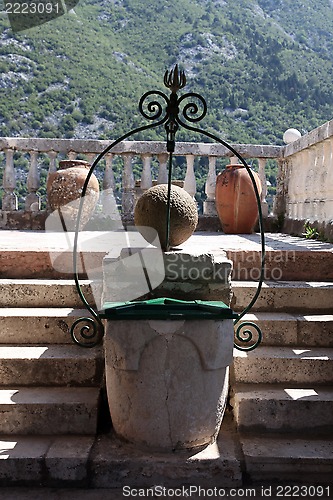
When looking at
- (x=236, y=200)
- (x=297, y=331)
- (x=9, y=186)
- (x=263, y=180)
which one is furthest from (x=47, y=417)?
(x=263, y=180)

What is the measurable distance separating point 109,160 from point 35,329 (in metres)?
4.14

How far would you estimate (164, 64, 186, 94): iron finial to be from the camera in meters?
2.55

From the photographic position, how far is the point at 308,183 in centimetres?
591

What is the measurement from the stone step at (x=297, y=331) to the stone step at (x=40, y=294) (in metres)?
1.03

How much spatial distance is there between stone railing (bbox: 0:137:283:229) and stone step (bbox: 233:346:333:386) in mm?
4193

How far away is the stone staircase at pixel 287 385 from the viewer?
2537 mm

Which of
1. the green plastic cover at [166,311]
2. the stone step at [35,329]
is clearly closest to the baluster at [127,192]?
the stone step at [35,329]

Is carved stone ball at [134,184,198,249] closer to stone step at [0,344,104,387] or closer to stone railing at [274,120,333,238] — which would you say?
stone step at [0,344,104,387]

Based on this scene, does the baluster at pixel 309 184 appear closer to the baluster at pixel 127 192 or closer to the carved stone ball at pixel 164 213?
the baluster at pixel 127 192

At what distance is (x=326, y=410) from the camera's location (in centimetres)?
280

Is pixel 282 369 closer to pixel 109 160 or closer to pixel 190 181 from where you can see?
pixel 190 181

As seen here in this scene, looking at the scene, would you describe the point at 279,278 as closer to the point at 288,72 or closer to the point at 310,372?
the point at 310,372

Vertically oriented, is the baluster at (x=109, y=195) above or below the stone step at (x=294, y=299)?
above

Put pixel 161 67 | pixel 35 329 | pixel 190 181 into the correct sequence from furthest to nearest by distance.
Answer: pixel 161 67
pixel 190 181
pixel 35 329
